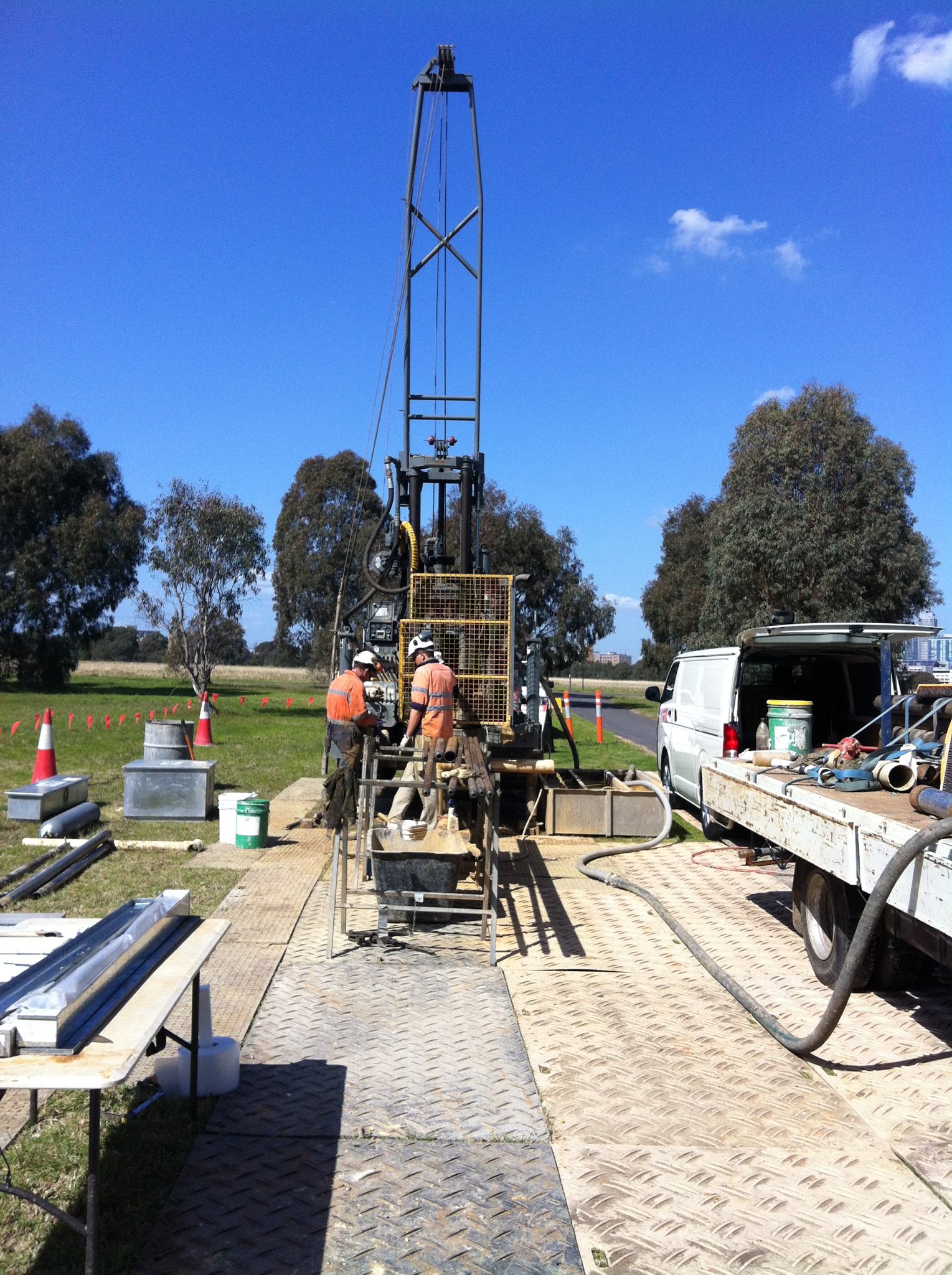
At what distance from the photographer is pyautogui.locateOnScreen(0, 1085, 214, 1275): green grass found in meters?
3.55

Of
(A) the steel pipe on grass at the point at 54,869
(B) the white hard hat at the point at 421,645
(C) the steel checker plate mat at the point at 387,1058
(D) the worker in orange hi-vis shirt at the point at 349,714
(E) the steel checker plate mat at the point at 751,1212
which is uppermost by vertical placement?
(B) the white hard hat at the point at 421,645

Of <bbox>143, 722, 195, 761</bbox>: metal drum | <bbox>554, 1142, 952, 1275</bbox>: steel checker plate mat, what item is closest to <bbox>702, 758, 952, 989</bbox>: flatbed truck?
<bbox>554, 1142, 952, 1275</bbox>: steel checker plate mat

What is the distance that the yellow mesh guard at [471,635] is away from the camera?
1063 cm

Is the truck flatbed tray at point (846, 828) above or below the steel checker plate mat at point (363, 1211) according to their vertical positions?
above

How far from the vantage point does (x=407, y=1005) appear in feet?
20.1

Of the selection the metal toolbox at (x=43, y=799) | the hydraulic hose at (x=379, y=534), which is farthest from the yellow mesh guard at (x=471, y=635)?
the metal toolbox at (x=43, y=799)

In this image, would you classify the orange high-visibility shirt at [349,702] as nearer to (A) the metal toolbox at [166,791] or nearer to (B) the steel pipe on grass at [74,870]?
(B) the steel pipe on grass at [74,870]

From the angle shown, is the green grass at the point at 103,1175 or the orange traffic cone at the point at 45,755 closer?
the green grass at the point at 103,1175

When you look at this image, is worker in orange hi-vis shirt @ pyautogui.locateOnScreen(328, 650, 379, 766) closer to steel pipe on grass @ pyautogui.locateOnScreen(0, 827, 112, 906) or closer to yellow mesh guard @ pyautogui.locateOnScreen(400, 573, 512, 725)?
yellow mesh guard @ pyautogui.locateOnScreen(400, 573, 512, 725)

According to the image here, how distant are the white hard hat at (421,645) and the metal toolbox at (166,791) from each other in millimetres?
3897

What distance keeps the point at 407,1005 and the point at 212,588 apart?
1366 inches

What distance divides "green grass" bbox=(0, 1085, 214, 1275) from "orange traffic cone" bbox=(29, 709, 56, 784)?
873 centimetres

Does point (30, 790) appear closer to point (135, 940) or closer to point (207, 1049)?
point (207, 1049)

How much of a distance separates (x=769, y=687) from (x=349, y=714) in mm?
4652
